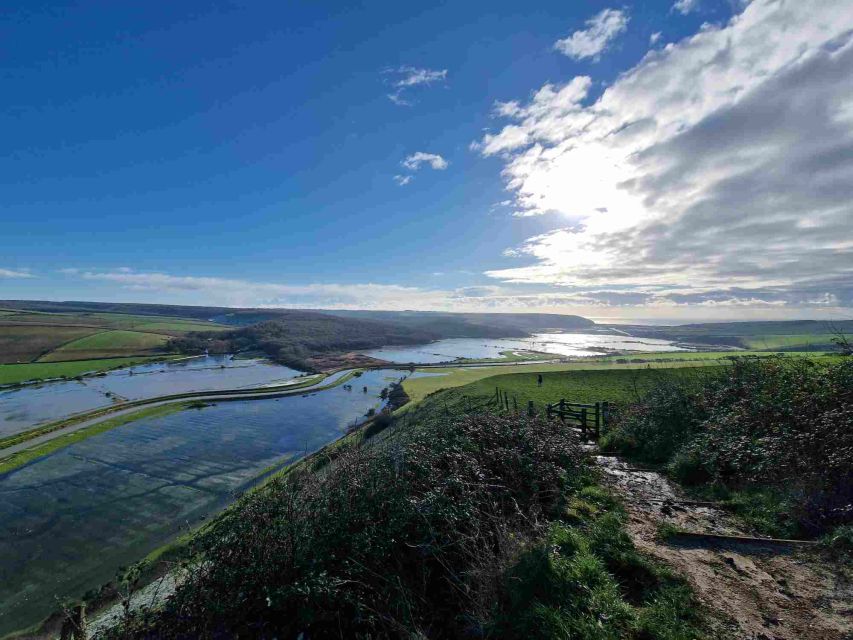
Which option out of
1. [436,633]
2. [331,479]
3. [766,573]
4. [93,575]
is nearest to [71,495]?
[93,575]

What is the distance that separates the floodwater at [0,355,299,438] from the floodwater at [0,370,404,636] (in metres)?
14.9

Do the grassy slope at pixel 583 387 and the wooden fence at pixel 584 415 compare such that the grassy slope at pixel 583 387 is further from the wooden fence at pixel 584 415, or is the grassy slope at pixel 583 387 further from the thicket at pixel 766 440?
the thicket at pixel 766 440

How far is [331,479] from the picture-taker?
8938mm

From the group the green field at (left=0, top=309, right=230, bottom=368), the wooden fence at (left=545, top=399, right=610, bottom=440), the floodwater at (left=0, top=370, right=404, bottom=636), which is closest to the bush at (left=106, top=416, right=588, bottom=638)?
the floodwater at (left=0, top=370, right=404, bottom=636)

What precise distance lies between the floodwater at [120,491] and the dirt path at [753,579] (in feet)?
34.0

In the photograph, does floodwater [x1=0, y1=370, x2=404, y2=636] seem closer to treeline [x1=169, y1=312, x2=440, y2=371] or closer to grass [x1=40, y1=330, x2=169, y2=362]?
treeline [x1=169, y1=312, x2=440, y2=371]

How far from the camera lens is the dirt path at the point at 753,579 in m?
4.35

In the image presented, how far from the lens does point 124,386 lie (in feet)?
212

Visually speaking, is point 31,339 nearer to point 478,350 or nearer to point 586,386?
point 478,350

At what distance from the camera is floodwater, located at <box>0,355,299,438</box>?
45238 mm

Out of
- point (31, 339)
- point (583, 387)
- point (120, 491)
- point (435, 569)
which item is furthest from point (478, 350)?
point (31, 339)

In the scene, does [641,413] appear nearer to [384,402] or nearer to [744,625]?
[744,625]

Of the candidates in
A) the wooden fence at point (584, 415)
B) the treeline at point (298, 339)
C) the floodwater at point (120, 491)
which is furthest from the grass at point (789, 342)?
the treeline at point (298, 339)

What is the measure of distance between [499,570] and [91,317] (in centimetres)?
22683
